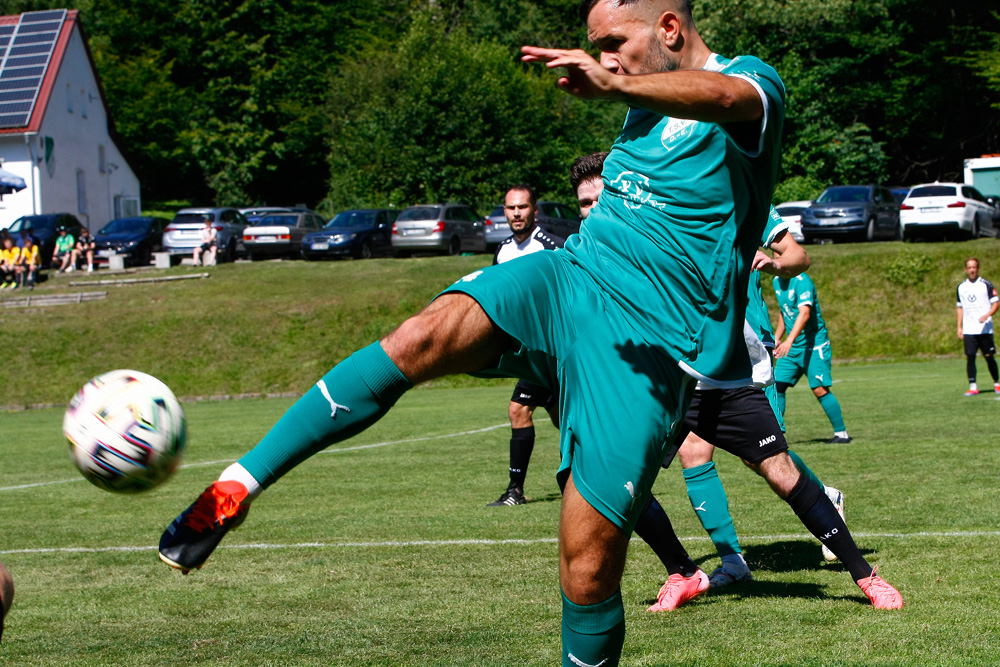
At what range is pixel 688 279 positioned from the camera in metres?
2.96

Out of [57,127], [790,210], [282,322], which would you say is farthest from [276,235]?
[790,210]

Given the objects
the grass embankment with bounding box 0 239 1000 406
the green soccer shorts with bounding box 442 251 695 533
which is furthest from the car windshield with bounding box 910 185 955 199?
the green soccer shorts with bounding box 442 251 695 533

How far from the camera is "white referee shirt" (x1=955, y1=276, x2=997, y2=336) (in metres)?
17.1

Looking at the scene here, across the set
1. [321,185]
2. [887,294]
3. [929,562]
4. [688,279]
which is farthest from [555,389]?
[321,185]

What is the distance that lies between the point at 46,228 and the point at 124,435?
1497 inches

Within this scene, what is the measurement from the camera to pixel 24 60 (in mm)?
47281

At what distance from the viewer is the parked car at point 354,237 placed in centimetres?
3503

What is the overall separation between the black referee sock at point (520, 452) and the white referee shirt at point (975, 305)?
1140cm

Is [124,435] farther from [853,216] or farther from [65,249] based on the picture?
[65,249]

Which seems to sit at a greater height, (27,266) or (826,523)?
(826,523)

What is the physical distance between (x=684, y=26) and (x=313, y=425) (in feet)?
5.17

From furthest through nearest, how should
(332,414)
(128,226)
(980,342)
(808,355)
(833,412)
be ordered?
(128,226)
(980,342)
(808,355)
(833,412)
(332,414)

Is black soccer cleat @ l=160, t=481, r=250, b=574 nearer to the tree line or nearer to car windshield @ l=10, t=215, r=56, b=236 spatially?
car windshield @ l=10, t=215, r=56, b=236

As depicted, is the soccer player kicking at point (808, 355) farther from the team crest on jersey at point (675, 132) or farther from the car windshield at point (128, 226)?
the car windshield at point (128, 226)
